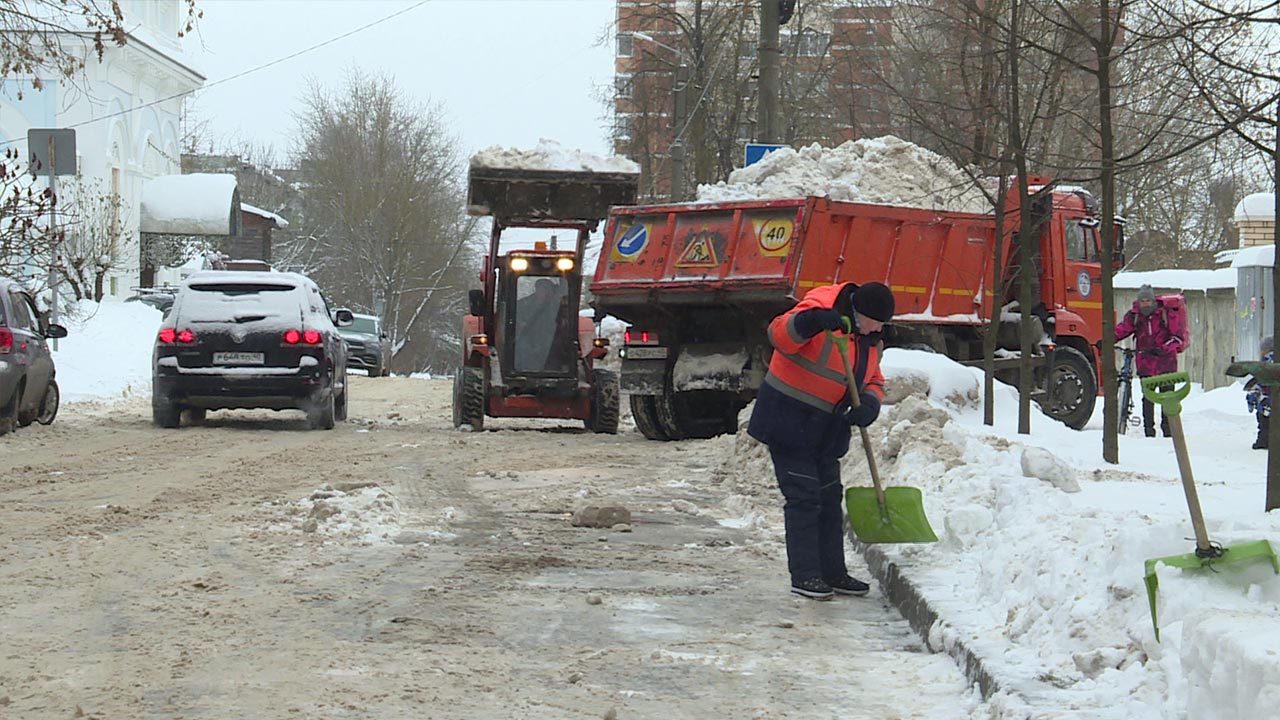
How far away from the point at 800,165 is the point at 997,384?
12.9 feet

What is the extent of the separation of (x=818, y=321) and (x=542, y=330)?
35.8 feet

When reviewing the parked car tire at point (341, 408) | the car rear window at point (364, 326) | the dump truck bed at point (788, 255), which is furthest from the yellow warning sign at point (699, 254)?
the car rear window at point (364, 326)

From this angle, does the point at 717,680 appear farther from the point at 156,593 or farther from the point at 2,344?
the point at 2,344

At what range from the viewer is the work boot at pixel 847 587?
7.97m

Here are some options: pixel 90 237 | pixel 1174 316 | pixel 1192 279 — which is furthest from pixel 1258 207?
pixel 90 237

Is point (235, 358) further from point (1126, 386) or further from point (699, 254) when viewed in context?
point (1126, 386)

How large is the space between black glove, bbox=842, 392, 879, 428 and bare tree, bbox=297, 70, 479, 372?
198 feet

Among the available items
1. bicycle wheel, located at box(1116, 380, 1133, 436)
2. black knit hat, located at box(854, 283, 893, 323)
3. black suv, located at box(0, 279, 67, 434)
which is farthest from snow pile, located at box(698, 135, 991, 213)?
black knit hat, located at box(854, 283, 893, 323)

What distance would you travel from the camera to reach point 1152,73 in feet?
34.0

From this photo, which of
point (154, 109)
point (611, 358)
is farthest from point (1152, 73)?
point (154, 109)

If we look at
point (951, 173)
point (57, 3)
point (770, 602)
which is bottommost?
point (770, 602)

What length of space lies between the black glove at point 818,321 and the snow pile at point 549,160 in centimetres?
1060

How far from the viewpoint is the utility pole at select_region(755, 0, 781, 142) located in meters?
20.7

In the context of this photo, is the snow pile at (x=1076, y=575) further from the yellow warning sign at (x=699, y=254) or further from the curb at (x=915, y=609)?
the yellow warning sign at (x=699, y=254)
